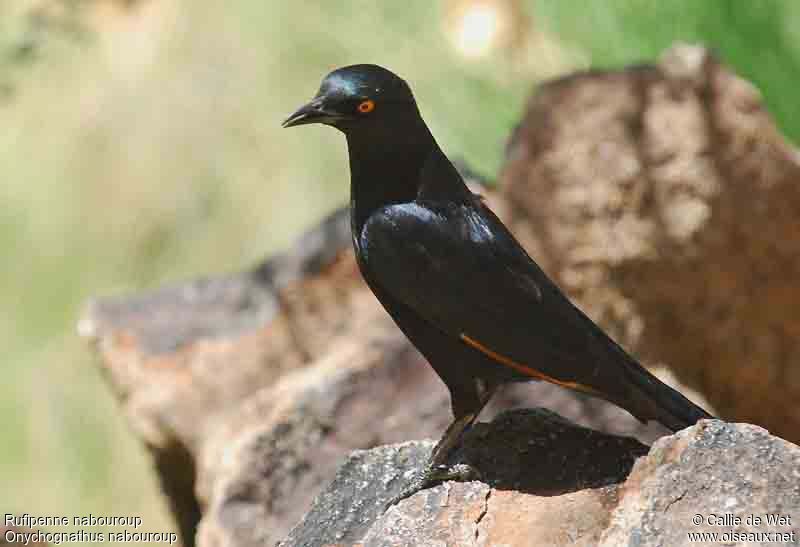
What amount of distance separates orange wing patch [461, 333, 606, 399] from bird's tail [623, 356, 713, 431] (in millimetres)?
90

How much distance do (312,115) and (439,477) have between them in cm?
94

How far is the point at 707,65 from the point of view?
17.7 ft

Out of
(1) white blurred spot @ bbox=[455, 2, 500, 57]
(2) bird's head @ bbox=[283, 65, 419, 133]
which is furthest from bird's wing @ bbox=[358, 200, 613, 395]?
(1) white blurred spot @ bbox=[455, 2, 500, 57]

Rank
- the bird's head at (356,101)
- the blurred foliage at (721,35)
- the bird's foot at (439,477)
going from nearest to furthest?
1. the bird's head at (356,101)
2. the bird's foot at (439,477)
3. the blurred foliage at (721,35)

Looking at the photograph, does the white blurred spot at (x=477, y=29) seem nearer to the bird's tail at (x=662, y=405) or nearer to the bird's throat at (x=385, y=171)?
the bird's throat at (x=385, y=171)

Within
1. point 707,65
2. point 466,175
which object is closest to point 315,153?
point 466,175

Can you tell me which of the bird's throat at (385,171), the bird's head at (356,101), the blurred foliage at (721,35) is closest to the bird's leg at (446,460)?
the bird's throat at (385,171)

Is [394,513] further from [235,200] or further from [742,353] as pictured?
[235,200]

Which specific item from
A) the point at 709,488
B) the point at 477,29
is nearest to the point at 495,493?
the point at 709,488

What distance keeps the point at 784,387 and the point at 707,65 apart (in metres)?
1.46

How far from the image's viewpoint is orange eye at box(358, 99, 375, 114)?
3.07 metres

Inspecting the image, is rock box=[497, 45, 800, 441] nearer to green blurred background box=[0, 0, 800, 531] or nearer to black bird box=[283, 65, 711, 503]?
green blurred background box=[0, 0, 800, 531]

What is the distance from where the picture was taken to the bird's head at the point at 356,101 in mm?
3035

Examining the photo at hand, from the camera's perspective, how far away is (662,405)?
3.11 meters
